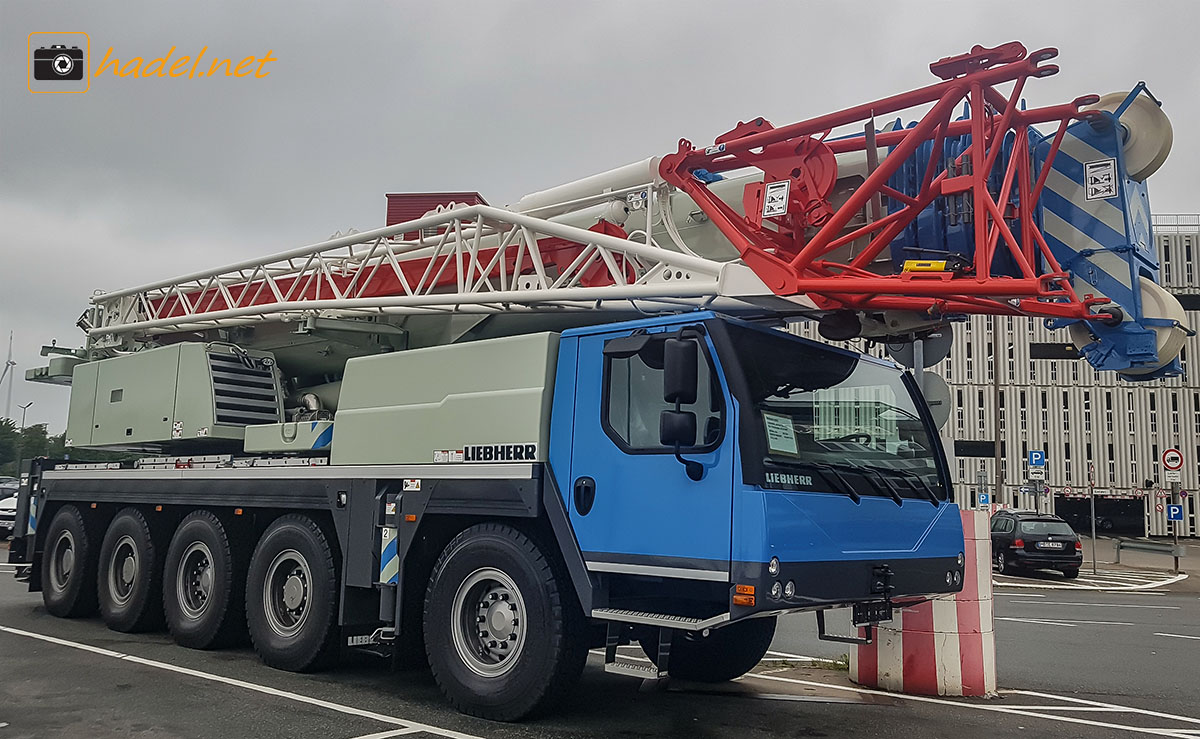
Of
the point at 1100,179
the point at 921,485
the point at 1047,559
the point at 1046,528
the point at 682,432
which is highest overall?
the point at 1100,179

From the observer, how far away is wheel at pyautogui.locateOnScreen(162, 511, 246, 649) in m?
9.07

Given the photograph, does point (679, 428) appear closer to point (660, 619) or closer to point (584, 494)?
point (584, 494)

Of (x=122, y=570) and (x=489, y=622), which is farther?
(x=122, y=570)

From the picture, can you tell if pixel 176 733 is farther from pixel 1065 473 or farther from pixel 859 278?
pixel 1065 473

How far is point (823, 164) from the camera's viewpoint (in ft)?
22.1

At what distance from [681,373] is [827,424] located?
121cm

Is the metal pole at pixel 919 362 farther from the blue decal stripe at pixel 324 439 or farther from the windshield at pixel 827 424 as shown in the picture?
the blue decal stripe at pixel 324 439

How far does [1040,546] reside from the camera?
22.2m

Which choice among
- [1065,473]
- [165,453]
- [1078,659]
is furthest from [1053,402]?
[165,453]

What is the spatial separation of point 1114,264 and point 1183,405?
187 feet

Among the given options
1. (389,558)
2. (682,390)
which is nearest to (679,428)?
(682,390)

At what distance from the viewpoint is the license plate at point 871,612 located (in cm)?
625

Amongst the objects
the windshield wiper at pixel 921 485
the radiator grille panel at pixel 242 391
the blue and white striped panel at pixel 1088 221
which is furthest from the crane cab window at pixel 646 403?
the radiator grille panel at pixel 242 391

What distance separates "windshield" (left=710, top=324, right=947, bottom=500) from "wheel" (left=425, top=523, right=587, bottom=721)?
157 cm
